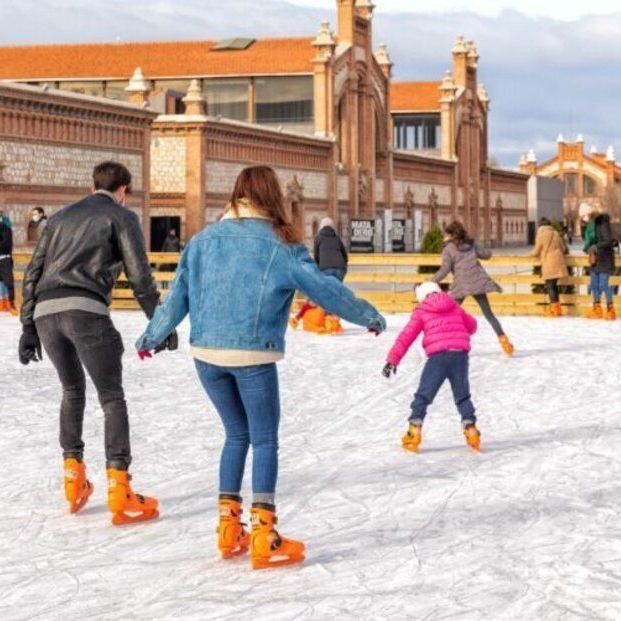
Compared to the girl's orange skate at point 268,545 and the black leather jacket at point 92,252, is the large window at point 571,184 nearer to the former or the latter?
the black leather jacket at point 92,252

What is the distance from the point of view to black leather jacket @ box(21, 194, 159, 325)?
6625 millimetres

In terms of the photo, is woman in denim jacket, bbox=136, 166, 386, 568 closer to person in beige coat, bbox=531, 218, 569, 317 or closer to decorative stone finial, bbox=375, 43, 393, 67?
person in beige coat, bbox=531, 218, 569, 317

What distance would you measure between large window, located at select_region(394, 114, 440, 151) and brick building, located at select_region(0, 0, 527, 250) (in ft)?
17.5

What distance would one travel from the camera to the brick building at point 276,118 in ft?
142

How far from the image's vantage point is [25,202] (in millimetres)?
33688

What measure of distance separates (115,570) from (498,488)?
2580mm

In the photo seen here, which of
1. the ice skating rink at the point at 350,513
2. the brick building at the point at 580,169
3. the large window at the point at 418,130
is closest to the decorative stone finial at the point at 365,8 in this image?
the large window at the point at 418,130

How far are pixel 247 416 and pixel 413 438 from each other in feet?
10.3

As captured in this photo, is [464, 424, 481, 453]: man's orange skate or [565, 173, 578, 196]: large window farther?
[565, 173, 578, 196]: large window

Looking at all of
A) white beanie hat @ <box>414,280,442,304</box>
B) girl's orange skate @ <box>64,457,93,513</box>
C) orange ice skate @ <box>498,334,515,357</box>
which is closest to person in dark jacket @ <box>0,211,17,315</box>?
orange ice skate @ <box>498,334,515,357</box>

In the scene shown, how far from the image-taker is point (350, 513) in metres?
6.88

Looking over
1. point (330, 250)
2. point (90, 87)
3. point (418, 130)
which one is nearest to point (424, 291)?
point (330, 250)

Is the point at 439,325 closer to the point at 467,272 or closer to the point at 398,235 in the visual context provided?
the point at 467,272

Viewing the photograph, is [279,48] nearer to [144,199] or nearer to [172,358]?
[144,199]
